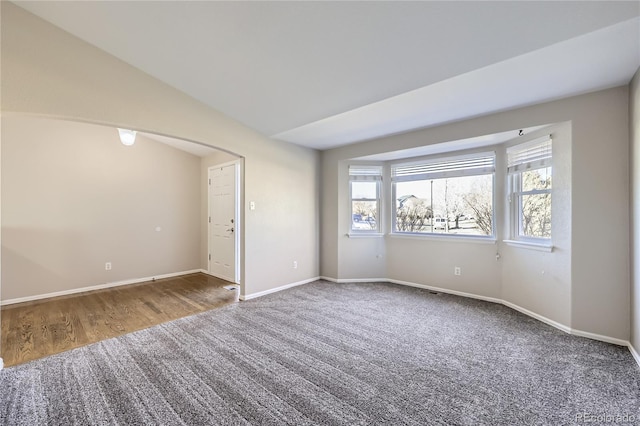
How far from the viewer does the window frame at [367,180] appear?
5039 millimetres

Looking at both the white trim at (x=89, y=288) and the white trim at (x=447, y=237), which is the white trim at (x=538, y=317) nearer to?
the white trim at (x=447, y=237)

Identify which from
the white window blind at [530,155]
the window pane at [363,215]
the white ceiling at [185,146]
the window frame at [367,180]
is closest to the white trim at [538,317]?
the white window blind at [530,155]

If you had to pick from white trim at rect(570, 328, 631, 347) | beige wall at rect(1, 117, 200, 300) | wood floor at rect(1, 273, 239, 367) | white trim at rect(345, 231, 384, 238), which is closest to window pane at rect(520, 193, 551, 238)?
white trim at rect(570, 328, 631, 347)

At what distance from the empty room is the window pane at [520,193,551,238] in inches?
1.2

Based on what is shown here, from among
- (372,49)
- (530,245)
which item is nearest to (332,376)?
(372,49)

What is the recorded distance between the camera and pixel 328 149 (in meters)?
5.20

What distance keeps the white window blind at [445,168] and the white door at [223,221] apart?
10.3 feet

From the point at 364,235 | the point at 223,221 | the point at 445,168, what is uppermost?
the point at 445,168

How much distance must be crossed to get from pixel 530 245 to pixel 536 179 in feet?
2.84

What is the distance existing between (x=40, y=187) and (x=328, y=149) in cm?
469

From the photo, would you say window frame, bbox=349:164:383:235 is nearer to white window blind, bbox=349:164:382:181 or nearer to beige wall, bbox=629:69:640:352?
white window blind, bbox=349:164:382:181

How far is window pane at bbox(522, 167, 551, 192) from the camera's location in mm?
3293

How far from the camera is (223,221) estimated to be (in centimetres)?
539

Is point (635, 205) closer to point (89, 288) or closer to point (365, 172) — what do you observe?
point (365, 172)
